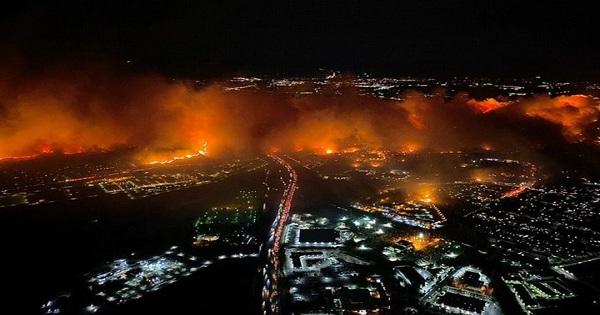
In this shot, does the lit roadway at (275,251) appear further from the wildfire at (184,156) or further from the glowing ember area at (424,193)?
the wildfire at (184,156)

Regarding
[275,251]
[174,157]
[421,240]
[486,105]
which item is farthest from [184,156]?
[486,105]

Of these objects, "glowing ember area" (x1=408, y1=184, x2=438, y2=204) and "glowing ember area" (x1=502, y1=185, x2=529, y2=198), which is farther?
"glowing ember area" (x1=502, y1=185, x2=529, y2=198)

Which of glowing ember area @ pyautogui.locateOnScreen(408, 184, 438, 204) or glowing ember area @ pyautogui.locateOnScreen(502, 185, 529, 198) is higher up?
glowing ember area @ pyautogui.locateOnScreen(408, 184, 438, 204)

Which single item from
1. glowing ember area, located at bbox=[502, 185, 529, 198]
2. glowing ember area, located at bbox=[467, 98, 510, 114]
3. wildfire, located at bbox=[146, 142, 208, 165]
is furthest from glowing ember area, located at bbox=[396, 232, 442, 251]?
glowing ember area, located at bbox=[467, 98, 510, 114]

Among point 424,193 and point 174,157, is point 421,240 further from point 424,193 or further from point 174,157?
point 174,157

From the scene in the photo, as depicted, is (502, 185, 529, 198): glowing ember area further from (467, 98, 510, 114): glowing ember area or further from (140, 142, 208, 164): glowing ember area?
(140, 142, 208, 164): glowing ember area

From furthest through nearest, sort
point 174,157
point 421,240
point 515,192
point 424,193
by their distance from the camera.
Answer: point 174,157 < point 515,192 < point 424,193 < point 421,240

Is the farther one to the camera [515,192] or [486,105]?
[486,105]

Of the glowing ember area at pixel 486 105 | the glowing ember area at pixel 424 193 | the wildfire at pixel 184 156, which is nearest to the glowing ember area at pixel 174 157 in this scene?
the wildfire at pixel 184 156
